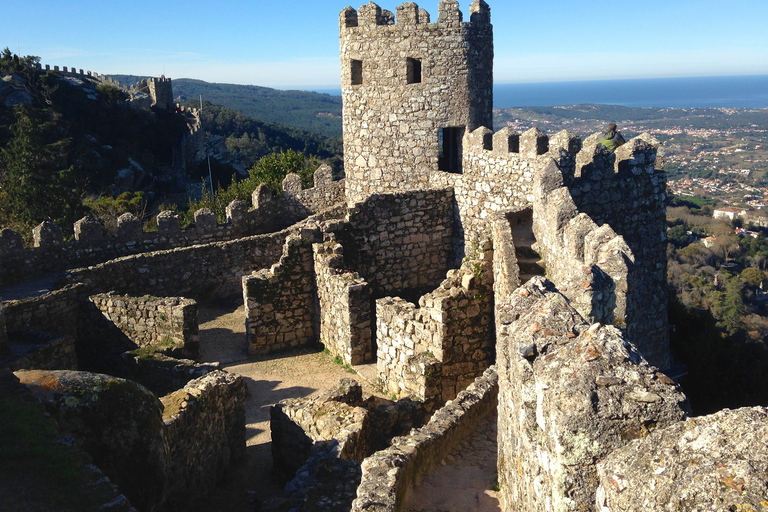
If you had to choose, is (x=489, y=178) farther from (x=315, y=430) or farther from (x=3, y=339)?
(x=3, y=339)

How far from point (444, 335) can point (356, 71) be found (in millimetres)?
6841

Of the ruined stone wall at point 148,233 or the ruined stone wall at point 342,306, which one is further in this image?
the ruined stone wall at point 148,233

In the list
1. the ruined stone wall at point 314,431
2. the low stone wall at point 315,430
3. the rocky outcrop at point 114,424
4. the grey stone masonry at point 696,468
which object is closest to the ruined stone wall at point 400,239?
the low stone wall at point 315,430

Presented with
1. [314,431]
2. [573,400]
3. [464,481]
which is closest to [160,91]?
[314,431]

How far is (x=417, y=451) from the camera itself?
18.0 feet

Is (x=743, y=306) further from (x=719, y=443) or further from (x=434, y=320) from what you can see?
(x=719, y=443)

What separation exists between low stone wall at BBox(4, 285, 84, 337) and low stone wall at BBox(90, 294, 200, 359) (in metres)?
0.36

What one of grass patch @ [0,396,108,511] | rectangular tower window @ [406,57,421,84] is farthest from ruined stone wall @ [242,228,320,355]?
grass patch @ [0,396,108,511]

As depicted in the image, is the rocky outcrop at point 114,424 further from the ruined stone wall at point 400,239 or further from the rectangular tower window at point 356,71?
the rectangular tower window at point 356,71

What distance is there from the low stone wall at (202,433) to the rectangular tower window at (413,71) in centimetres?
733

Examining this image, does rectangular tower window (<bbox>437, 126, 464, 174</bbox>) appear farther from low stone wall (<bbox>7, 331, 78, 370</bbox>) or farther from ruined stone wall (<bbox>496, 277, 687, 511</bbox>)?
ruined stone wall (<bbox>496, 277, 687, 511</bbox>)

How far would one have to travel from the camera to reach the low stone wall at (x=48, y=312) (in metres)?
9.50

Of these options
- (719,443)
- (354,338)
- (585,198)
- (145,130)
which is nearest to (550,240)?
(585,198)

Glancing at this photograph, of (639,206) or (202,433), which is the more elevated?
(639,206)
